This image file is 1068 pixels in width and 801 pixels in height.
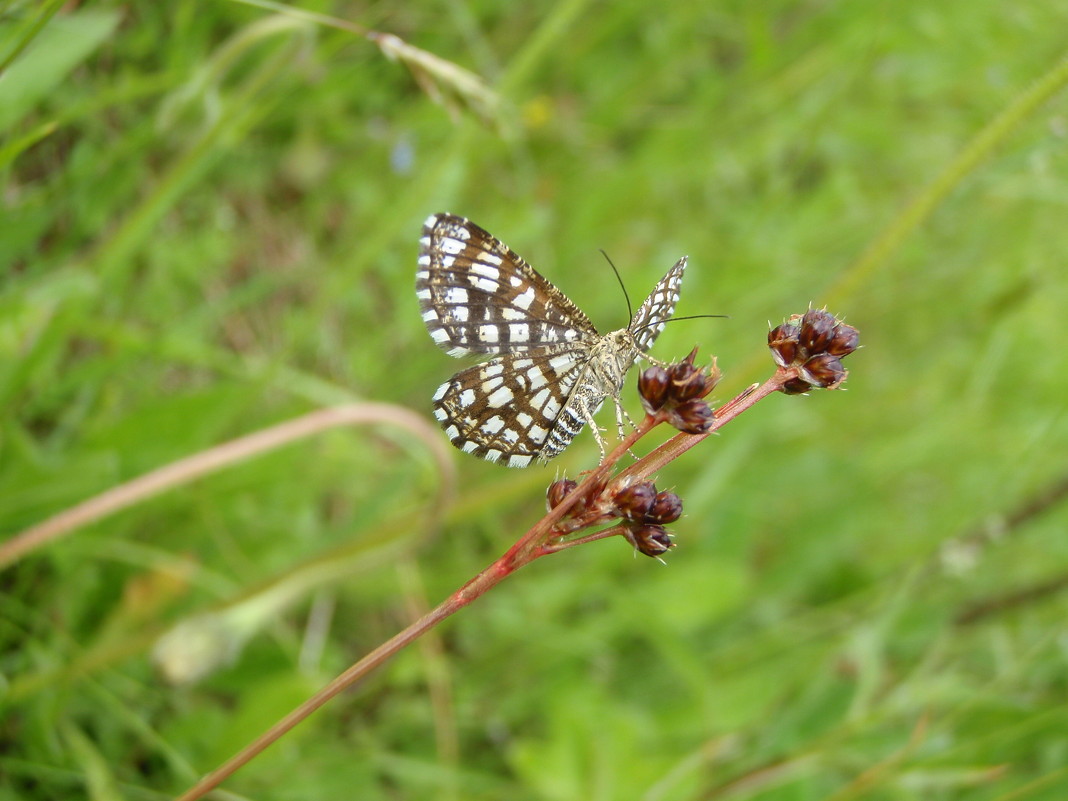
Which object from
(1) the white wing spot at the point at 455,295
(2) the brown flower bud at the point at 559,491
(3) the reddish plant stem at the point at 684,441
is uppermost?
(1) the white wing spot at the point at 455,295

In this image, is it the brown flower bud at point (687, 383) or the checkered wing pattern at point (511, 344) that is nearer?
the brown flower bud at point (687, 383)

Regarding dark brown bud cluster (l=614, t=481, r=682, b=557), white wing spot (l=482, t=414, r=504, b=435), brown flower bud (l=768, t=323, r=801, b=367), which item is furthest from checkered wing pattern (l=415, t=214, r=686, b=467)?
dark brown bud cluster (l=614, t=481, r=682, b=557)

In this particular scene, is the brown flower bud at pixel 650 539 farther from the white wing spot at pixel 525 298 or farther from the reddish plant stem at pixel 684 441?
the white wing spot at pixel 525 298

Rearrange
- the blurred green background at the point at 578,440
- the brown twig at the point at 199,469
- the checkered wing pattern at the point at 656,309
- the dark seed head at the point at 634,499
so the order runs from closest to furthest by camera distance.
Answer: the dark seed head at the point at 634,499 → the checkered wing pattern at the point at 656,309 → the brown twig at the point at 199,469 → the blurred green background at the point at 578,440

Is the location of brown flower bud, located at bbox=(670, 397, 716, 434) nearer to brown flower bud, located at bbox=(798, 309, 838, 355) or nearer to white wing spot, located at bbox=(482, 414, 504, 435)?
brown flower bud, located at bbox=(798, 309, 838, 355)

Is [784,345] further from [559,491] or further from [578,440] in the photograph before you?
[578,440]

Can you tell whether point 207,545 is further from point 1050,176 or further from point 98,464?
point 1050,176

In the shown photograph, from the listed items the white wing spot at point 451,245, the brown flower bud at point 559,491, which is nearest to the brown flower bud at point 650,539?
the brown flower bud at point 559,491

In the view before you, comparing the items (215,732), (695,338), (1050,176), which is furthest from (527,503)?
(1050,176)
